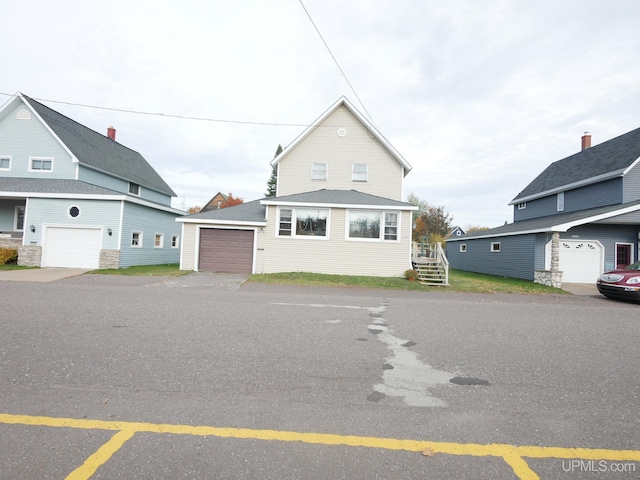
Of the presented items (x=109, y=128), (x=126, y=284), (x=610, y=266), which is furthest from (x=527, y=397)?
(x=109, y=128)

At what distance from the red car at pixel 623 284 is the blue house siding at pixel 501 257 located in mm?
4860

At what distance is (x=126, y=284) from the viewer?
1226 cm

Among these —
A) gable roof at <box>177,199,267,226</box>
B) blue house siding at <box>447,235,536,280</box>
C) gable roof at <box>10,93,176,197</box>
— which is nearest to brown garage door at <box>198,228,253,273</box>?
gable roof at <box>177,199,267,226</box>

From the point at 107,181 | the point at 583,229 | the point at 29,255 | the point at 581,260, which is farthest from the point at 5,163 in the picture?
the point at 581,260

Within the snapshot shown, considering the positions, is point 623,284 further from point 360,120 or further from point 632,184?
point 360,120

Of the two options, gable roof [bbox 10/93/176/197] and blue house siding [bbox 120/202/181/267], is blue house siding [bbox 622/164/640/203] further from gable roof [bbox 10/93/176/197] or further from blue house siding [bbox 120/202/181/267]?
gable roof [bbox 10/93/176/197]

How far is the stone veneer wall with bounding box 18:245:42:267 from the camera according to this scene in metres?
16.9

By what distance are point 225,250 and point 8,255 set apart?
11.1 metres

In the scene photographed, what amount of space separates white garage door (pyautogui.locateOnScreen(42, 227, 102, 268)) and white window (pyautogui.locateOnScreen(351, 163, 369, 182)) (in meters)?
14.6

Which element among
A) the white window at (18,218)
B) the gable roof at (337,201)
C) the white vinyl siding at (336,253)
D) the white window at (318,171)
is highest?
the white window at (318,171)

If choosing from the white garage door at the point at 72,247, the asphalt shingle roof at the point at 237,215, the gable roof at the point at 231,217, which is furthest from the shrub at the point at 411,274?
the white garage door at the point at 72,247

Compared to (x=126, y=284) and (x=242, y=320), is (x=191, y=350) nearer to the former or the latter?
(x=242, y=320)

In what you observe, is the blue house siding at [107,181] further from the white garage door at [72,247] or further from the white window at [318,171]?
the white window at [318,171]

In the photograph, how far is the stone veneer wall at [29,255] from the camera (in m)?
16.9
